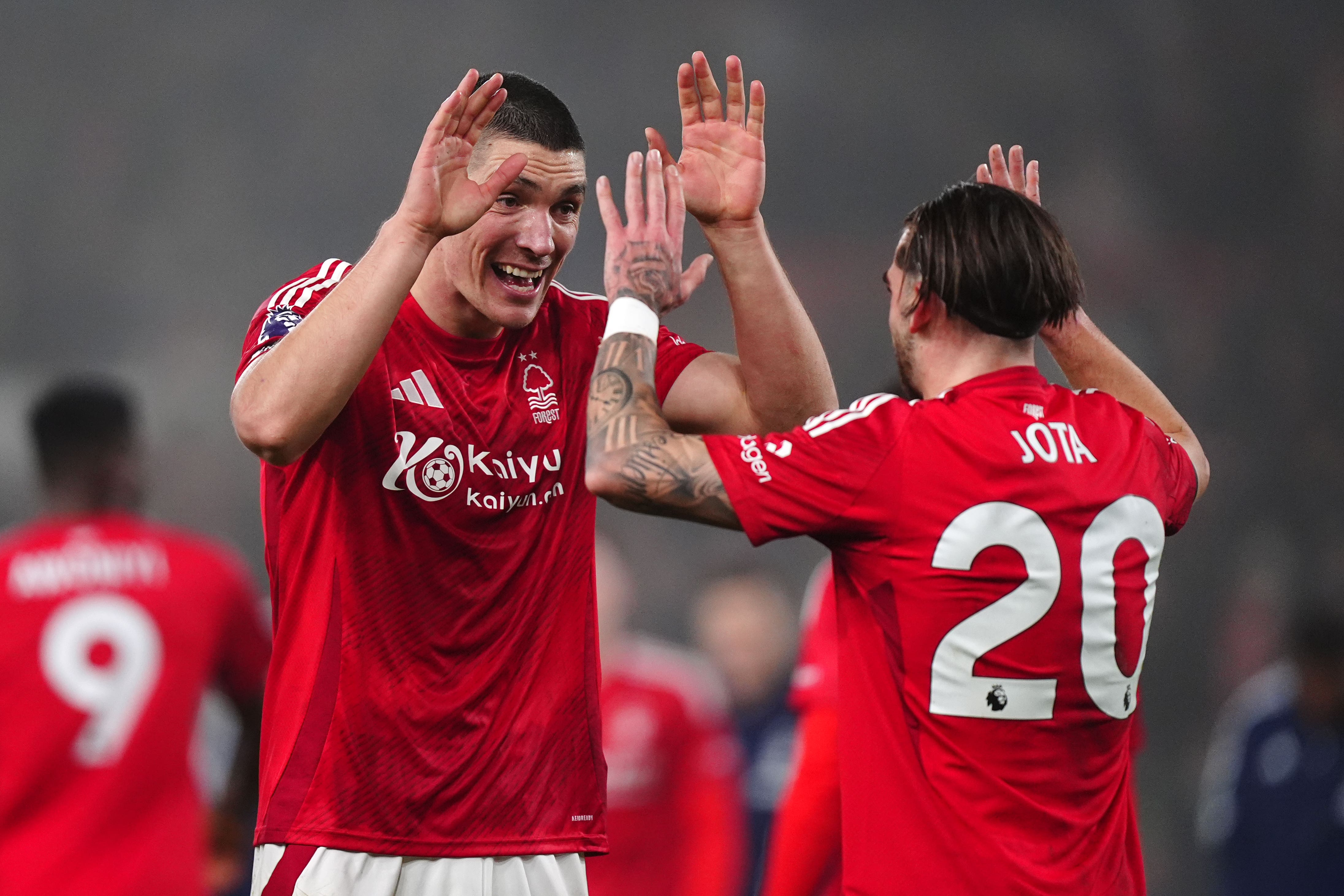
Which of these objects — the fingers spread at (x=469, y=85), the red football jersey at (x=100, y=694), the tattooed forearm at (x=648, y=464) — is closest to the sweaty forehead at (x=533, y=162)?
the fingers spread at (x=469, y=85)

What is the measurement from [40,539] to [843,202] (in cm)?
934

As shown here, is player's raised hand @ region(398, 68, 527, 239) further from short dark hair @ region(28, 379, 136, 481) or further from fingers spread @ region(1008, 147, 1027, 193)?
short dark hair @ region(28, 379, 136, 481)

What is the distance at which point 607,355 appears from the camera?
2725mm

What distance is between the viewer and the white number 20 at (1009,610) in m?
2.51

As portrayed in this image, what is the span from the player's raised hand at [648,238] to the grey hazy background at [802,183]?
846cm

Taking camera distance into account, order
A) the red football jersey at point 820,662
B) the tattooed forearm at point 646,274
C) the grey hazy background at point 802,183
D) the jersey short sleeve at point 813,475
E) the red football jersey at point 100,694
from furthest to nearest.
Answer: the grey hazy background at point 802,183 < the red football jersey at point 820,662 < the red football jersey at point 100,694 < the tattooed forearm at point 646,274 < the jersey short sleeve at point 813,475

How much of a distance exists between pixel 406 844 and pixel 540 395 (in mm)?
932

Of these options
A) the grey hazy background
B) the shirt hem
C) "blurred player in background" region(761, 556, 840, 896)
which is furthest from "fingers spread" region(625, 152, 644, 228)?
the grey hazy background

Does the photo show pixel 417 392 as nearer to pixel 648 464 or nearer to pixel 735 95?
pixel 648 464

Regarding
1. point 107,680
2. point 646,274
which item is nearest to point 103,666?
point 107,680

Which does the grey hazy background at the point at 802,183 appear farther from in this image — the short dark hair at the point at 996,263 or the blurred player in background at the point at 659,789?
the short dark hair at the point at 996,263

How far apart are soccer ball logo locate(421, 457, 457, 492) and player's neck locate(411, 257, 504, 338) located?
12.9 inches

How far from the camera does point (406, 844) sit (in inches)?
110

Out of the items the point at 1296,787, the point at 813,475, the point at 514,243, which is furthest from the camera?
the point at 1296,787
